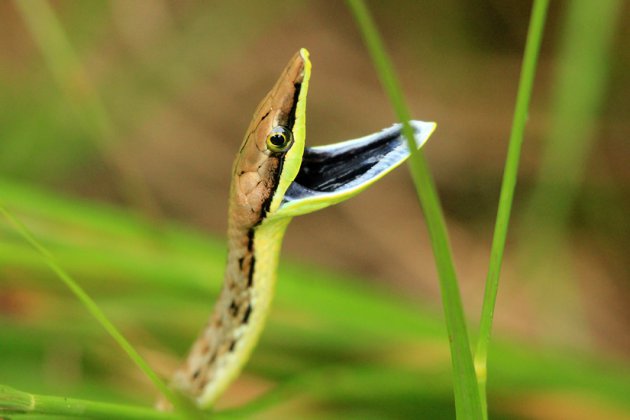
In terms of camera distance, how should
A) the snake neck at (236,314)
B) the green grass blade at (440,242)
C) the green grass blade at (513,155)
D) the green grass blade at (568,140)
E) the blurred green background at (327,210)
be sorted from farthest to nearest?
the green grass blade at (568,140) → the blurred green background at (327,210) → the snake neck at (236,314) → the green grass blade at (513,155) → the green grass blade at (440,242)

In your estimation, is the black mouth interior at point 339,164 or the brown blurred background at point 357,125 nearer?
the black mouth interior at point 339,164

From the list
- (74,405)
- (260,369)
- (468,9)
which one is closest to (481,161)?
(468,9)

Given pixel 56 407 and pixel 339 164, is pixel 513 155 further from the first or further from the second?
pixel 56 407

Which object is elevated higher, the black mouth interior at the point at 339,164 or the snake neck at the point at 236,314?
the black mouth interior at the point at 339,164

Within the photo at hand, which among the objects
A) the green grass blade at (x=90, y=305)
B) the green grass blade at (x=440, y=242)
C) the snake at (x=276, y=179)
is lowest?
the green grass blade at (x=90, y=305)

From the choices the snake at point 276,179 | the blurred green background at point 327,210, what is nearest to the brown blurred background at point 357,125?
the blurred green background at point 327,210

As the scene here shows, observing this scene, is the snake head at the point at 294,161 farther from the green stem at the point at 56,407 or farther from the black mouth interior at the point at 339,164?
the green stem at the point at 56,407

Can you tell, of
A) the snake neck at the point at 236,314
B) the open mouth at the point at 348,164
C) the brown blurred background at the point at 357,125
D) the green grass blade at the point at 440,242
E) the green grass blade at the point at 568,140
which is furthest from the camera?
the brown blurred background at the point at 357,125
